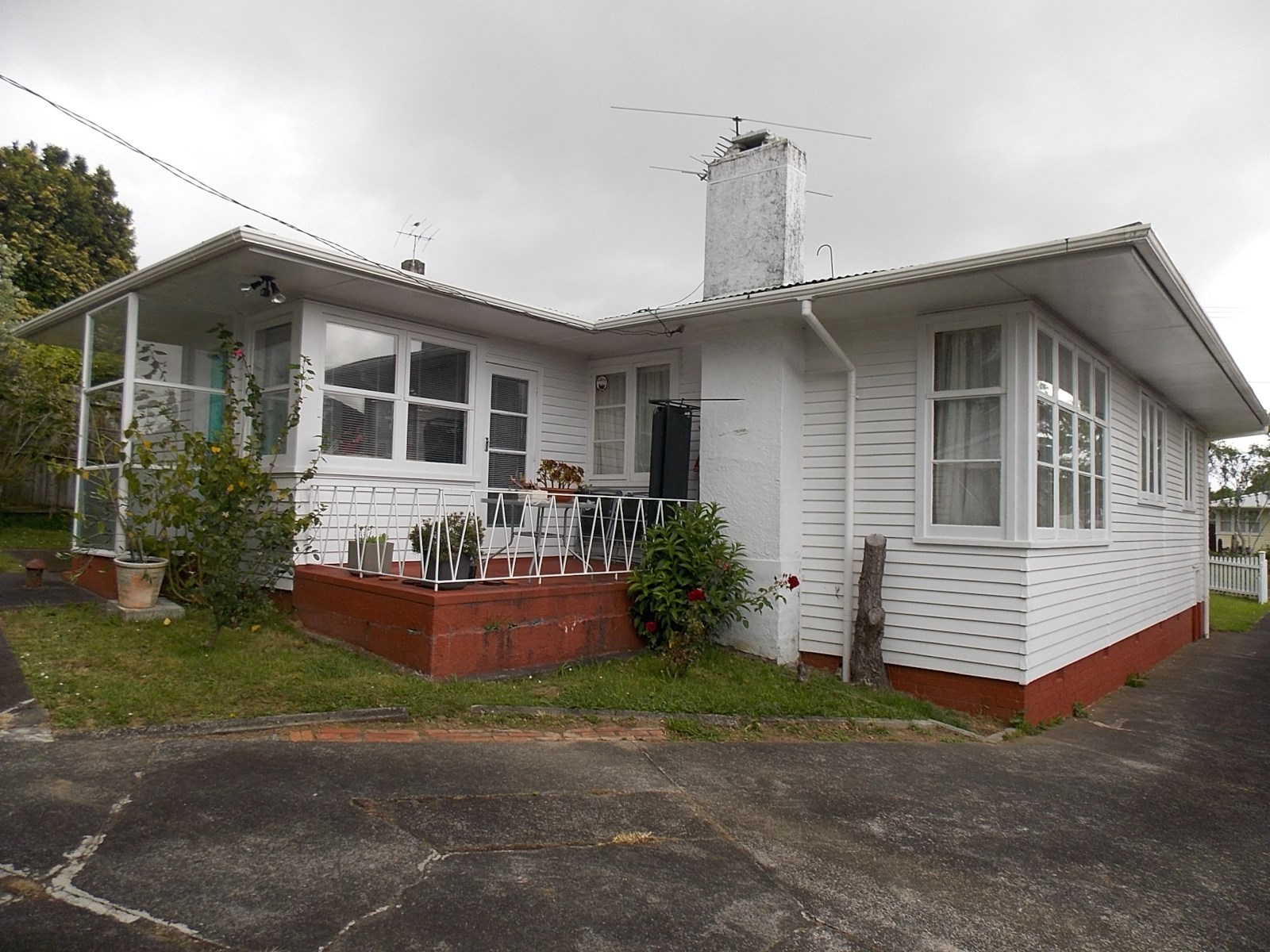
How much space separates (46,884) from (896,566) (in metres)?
6.02

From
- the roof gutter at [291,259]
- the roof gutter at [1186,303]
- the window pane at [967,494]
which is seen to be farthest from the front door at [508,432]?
the roof gutter at [1186,303]

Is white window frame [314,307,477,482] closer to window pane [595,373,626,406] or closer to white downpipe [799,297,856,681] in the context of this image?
window pane [595,373,626,406]

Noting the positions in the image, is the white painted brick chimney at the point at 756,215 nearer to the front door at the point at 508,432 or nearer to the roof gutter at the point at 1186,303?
the front door at the point at 508,432

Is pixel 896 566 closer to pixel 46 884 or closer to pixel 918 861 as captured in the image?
pixel 918 861

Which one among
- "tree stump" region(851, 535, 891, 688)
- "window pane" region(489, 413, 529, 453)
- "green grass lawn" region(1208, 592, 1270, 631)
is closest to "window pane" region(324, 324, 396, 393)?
"window pane" region(489, 413, 529, 453)

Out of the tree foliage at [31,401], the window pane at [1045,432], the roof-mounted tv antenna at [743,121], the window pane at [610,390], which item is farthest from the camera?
the tree foliage at [31,401]

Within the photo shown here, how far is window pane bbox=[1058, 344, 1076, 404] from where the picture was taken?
743 centimetres

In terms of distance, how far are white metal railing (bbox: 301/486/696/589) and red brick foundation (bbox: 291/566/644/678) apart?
182 mm

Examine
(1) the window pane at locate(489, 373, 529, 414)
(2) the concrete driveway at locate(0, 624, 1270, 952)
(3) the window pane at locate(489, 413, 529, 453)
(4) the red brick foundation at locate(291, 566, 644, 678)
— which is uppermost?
(1) the window pane at locate(489, 373, 529, 414)

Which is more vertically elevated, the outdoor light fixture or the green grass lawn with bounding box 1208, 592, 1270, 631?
the outdoor light fixture

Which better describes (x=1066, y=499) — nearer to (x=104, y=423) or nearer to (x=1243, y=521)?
(x=104, y=423)

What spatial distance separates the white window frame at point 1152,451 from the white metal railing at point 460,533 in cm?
617

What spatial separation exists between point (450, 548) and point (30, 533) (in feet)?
35.0

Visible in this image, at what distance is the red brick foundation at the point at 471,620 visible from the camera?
229 inches
